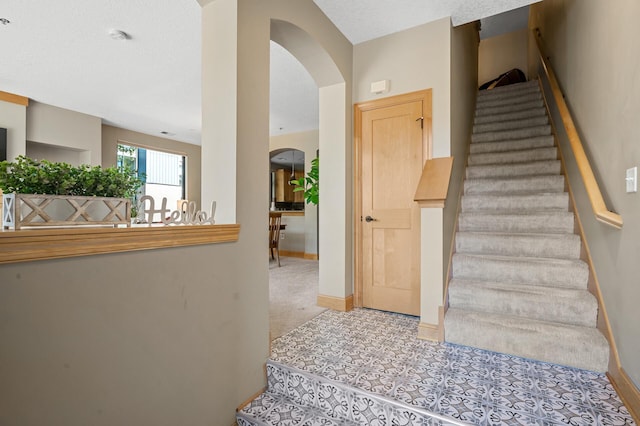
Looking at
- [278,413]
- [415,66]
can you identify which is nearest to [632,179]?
[415,66]

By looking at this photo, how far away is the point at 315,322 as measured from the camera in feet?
8.88

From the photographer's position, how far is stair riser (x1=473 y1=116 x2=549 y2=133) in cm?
404

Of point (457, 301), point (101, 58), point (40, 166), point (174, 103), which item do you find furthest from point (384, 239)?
point (174, 103)

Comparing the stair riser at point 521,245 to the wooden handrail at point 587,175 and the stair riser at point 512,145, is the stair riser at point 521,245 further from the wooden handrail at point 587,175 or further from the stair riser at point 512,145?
the stair riser at point 512,145

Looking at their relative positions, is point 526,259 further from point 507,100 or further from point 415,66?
point 507,100

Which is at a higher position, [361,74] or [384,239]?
[361,74]

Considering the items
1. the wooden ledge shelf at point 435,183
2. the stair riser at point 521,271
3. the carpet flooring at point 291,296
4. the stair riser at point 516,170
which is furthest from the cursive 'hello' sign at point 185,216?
the stair riser at point 516,170

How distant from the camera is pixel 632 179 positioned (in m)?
1.55

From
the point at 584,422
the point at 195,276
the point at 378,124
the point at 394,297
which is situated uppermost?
the point at 378,124

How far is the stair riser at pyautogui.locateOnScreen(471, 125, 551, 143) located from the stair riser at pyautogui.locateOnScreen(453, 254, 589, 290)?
2.13 meters

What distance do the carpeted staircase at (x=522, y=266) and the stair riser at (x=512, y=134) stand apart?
2 cm

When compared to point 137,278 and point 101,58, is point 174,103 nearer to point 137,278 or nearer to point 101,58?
point 101,58

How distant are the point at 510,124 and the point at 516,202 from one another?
180 centimetres

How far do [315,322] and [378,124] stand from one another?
190 centimetres
